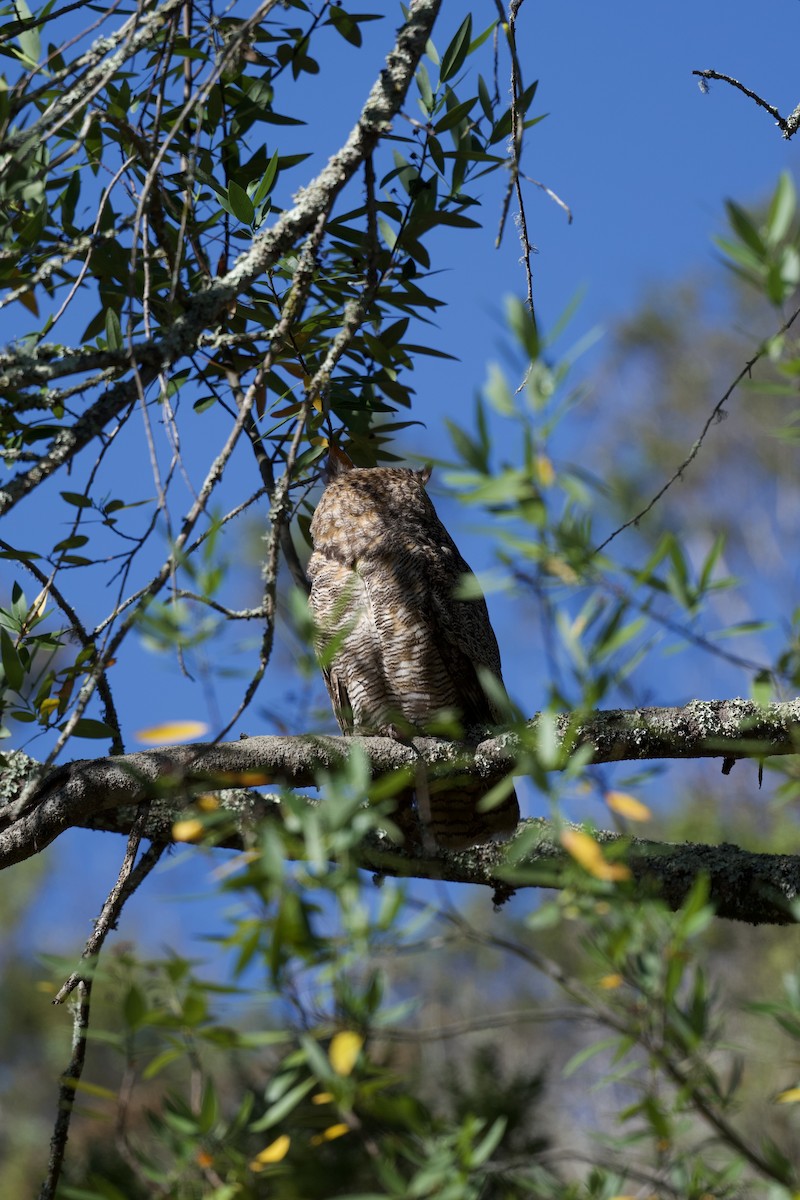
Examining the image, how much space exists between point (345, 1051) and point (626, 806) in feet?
1.17

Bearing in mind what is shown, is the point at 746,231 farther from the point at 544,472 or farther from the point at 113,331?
the point at 113,331

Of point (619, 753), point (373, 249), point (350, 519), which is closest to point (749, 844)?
point (350, 519)

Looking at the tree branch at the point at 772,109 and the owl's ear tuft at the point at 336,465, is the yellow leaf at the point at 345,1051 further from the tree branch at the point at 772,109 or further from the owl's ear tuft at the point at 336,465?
the owl's ear tuft at the point at 336,465

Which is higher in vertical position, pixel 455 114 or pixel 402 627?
pixel 455 114

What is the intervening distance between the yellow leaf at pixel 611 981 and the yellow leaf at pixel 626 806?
0.15 metres

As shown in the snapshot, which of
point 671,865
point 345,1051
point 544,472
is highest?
point 544,472

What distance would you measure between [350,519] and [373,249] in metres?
1.72

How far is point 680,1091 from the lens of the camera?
3.47 feet

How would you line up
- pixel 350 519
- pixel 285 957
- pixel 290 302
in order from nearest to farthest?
pixel 285 957, pixel 290 302, pixel 350 519

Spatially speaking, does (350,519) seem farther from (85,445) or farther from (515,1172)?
(515,1172)

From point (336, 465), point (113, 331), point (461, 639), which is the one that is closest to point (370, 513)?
point (336, 465)

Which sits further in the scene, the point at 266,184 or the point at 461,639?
the point at 461,639

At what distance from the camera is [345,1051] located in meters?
1.04

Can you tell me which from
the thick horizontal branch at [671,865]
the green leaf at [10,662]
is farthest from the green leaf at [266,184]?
the thick horizontal branch at [671,865]
